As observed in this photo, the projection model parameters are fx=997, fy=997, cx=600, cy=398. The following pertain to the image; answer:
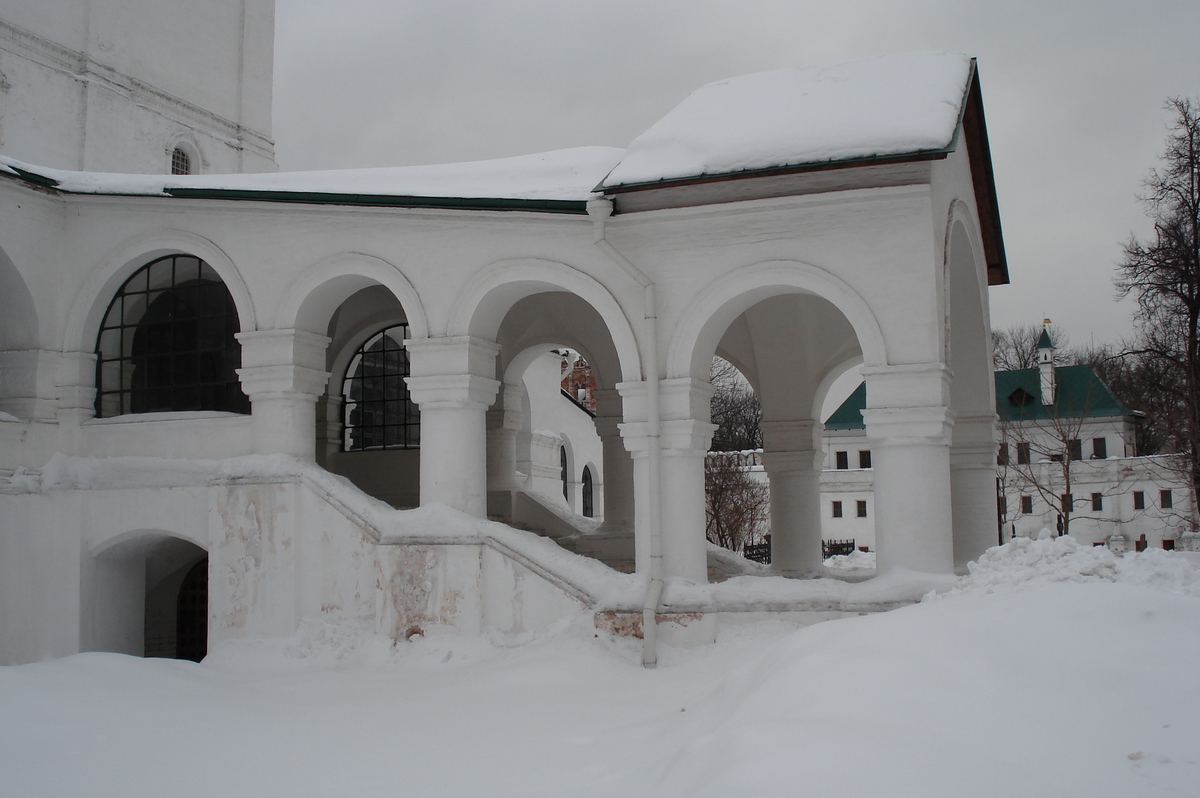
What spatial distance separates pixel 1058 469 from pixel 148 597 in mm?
33860

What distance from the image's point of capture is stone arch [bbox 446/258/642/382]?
10883 mm

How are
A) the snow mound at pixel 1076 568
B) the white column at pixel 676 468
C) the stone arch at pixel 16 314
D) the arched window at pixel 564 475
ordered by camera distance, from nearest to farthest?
1. the snow mound at pixel 1076 568
2. the white column at pixel 676 468
3. the stone arch at pixel 16 314
4. the arched window at pixel 564 475

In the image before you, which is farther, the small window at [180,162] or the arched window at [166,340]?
the small window at [180,162]

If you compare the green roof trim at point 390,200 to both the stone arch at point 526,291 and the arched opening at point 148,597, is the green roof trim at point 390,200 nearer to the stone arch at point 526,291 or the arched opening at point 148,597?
the stone arch at point 526,291

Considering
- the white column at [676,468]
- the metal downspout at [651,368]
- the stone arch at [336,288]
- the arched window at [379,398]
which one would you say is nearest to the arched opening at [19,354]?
the stone arch at [336,288]

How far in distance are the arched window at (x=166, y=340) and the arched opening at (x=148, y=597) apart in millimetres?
1929

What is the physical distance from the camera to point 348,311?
15984 millimetres

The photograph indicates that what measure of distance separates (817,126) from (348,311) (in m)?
8.70

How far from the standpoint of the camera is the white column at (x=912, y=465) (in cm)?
974

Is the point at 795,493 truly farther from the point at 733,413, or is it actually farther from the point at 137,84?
the point at 733,413

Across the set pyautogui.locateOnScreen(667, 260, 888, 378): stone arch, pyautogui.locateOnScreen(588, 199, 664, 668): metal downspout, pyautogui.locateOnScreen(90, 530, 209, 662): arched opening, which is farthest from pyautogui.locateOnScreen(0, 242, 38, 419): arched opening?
pyautogui.locateOnScreen(667, 260, 888, 378): stone arch

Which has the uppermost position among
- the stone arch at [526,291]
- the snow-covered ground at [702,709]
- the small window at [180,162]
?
the small window at [180,162]

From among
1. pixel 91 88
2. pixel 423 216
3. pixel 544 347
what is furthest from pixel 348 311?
pixel 91 88

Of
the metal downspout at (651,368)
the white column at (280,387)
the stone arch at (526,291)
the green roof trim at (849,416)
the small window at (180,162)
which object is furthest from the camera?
the green roof trim at (849,416)
